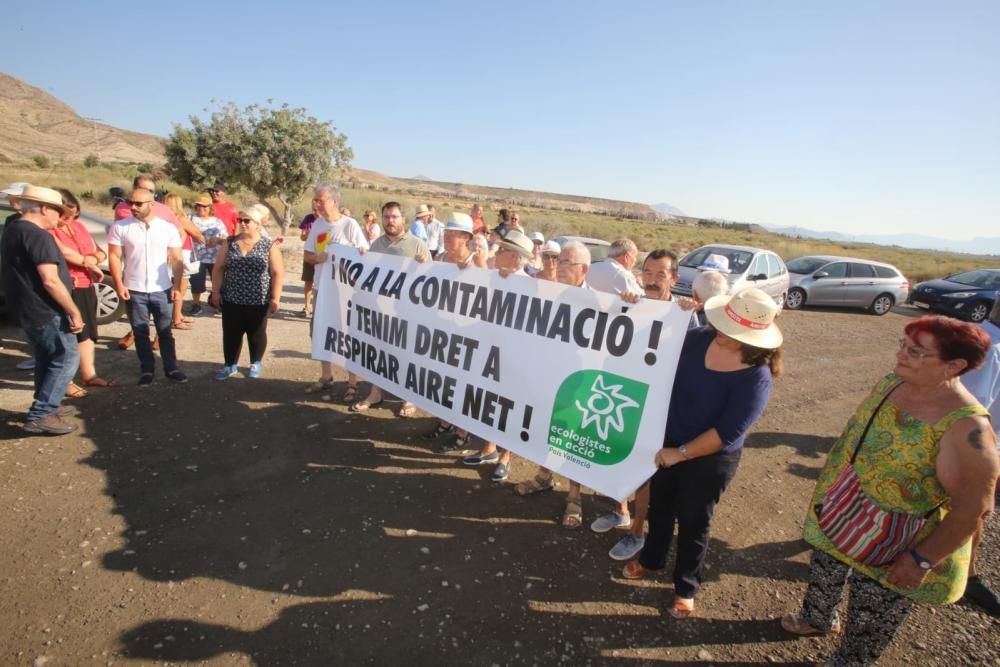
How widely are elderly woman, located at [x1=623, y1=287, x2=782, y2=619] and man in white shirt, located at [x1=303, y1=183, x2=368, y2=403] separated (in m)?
3.74

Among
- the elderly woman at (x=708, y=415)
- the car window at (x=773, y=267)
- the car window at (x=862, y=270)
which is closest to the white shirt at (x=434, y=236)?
the car window at (x=773, y=267)

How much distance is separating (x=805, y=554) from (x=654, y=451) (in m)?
1.89

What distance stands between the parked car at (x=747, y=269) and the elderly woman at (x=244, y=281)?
30.2 ft

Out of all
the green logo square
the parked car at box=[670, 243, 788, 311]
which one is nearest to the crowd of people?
→ the green logo square

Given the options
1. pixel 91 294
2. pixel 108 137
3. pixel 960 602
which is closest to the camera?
pixel 960 602

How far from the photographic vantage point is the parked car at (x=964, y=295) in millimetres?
14695

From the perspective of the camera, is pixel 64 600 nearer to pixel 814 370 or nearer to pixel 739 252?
pixel 814 370

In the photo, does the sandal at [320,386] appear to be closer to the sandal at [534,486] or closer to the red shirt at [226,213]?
the sandal at [534,486]

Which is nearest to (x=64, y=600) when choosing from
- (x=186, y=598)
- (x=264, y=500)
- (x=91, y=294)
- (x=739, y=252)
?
(x=186, y=598)

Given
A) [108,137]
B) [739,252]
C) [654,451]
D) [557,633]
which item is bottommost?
[557,633]

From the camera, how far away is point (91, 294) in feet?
17.3

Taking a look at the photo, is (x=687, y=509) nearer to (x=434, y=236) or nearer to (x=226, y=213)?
(x=226, y=213)

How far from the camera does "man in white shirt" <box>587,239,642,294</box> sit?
392cm

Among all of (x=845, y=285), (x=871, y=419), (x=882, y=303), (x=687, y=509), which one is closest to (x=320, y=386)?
(x=687, y=509)
